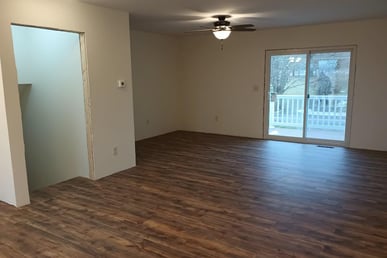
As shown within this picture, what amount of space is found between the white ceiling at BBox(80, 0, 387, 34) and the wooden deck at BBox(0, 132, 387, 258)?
2424 millimetres

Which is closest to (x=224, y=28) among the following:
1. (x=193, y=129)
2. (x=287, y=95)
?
(x=287, y=95)

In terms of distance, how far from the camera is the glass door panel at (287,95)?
21.2 ft

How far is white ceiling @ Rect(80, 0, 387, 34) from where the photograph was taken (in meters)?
4.06

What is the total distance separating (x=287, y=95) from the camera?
6699 millimetres

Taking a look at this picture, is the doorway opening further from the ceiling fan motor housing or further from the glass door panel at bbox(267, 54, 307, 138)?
the ceiling fan motor housing

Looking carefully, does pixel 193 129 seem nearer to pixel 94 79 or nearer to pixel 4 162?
pixel 94 79

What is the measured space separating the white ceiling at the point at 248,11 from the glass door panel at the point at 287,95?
2.92ft

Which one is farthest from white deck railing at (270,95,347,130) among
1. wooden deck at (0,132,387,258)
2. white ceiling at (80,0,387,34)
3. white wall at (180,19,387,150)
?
white ceiling at (80,0,387,34)

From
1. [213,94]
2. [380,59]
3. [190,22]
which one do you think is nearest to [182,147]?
[213,94]

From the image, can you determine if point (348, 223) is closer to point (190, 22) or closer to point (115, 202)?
point (115, 202)

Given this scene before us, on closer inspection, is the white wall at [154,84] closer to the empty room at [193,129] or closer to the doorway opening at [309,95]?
the empty room at [193,129]

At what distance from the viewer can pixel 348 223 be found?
293 centimetres

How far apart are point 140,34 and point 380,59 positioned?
15.9ft

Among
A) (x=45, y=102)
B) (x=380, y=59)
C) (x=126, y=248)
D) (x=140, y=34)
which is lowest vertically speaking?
(x=126, y=248)
